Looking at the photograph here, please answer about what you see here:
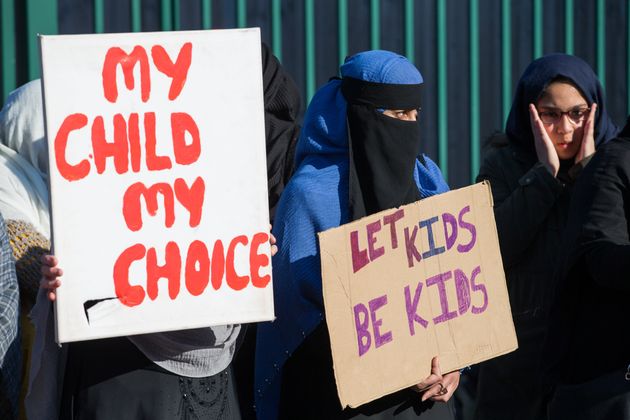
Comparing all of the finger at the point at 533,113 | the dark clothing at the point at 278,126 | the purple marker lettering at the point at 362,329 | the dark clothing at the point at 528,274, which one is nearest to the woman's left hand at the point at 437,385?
the purple marker lettering at the point at 362,329

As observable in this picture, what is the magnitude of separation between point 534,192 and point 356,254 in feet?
3.67

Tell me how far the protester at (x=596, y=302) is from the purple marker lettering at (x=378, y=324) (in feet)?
1.96

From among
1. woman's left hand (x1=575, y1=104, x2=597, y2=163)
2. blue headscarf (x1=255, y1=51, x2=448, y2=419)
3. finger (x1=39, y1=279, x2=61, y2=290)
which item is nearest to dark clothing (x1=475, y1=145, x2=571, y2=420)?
woman's left hand (x1=575, y1=104, x2=597, y2=163)

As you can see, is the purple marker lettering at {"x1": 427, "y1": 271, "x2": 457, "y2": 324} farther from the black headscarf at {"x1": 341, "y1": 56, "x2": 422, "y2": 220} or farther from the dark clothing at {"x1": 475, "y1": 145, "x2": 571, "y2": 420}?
the dark clothing at {"x1": 475, "y1": 145, "x2": 571, "y2": 420}

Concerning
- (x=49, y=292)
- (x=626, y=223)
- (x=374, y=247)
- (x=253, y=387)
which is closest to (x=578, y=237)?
(x=626, y=223)

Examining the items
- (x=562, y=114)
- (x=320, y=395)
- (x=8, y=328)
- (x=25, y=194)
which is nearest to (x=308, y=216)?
(x=320, y=395)

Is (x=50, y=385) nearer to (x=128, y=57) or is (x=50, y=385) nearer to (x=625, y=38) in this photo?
(x=128, y=57)

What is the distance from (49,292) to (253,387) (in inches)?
33.8

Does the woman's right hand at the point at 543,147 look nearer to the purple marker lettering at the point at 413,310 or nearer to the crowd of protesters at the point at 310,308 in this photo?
the crowd of protesters at the point at 310,308

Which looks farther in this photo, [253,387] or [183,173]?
[253,387]

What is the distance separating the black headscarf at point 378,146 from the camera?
2.99m

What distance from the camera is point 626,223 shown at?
121 inches

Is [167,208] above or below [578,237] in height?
above

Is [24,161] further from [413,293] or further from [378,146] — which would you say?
[413,293]
